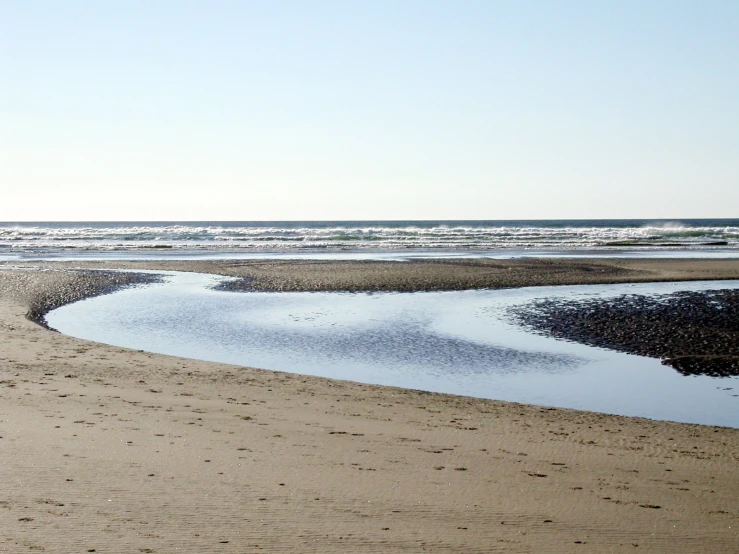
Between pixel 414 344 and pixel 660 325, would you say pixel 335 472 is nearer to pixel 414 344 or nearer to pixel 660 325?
pixel 414 344

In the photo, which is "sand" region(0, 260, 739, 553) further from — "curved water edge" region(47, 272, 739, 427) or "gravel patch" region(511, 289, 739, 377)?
"gravel patch" region(511, 289, 739, 377)

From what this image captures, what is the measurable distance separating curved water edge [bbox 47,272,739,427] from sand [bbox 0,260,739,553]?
69.3 inches

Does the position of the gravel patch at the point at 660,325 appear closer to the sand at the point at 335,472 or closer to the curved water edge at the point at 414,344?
the curved water edge at the point at 414,344

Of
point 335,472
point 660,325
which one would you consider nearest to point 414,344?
point 660,325

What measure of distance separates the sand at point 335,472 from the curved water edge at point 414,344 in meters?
1.76

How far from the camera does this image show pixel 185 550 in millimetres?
5219

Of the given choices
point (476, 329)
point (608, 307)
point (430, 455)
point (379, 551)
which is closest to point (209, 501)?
point (379, 551)

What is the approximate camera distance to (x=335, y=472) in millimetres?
7090

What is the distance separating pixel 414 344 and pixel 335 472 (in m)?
9.75

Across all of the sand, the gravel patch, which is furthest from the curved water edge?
the sand

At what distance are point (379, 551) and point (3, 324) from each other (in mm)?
15436

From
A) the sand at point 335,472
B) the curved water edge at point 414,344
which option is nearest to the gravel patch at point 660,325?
→ the curved water edge at point 414,344

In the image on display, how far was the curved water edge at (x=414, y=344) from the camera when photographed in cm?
1205

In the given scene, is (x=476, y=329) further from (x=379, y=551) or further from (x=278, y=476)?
(x=379, y=551)
